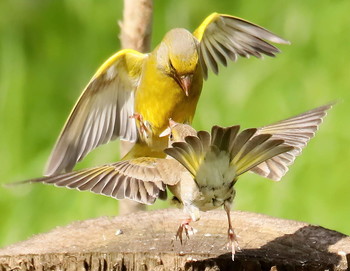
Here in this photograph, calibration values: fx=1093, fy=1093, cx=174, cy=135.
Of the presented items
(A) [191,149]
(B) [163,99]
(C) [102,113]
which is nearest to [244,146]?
(A) [191,149]

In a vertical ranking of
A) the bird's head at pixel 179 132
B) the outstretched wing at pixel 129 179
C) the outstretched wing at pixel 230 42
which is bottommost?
the outstretched wing at pixel 129 179

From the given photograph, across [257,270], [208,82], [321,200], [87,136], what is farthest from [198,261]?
[208,82]

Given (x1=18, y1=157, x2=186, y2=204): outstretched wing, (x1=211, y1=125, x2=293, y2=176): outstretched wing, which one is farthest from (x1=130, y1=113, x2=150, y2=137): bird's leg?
(x1=211, y1=125, x2=293, y2=176): outstretched wing

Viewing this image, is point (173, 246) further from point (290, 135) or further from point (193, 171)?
point (290, 135)

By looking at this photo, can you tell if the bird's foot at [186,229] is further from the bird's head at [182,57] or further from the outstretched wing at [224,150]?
the bird's head at [182,57]

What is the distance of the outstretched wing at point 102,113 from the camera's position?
6340 mm

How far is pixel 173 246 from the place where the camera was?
214 inches

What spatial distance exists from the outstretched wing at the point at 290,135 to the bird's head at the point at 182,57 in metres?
0.71

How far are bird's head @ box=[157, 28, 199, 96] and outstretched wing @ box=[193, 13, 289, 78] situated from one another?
0.56 m

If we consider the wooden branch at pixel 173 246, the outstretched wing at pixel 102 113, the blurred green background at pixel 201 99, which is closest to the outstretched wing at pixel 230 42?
the outstretched wing at pixel 102 113

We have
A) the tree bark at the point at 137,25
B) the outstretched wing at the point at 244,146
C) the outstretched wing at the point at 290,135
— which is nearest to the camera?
the outstretched wing at the point at 244,146

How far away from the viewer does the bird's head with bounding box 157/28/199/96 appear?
623cm

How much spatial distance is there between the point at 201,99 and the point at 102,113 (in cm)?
281

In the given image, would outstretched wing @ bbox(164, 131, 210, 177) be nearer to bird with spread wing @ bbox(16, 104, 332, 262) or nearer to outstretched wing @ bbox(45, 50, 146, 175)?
bird with spread wing @ bbox(16, 104, 332, 262)
